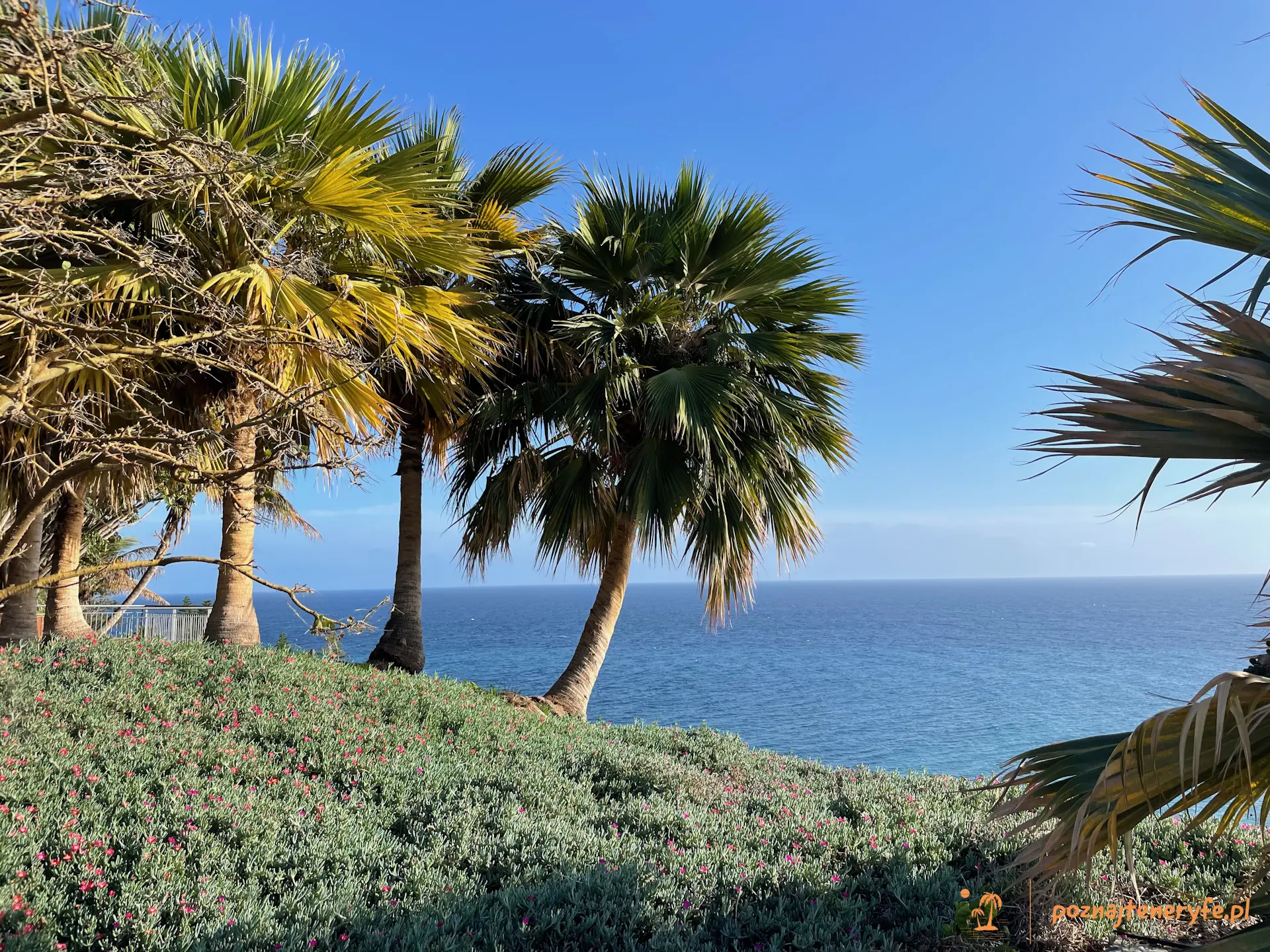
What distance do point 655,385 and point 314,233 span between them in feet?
12.2

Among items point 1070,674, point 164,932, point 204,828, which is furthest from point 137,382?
point 1070,674

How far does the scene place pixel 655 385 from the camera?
28.8ft

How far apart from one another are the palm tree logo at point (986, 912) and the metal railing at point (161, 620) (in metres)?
13.6

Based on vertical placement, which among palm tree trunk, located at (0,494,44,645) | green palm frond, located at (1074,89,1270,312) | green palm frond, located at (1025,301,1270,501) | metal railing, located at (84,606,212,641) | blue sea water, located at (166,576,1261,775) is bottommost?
blue sea water, located at (166,576,1261,775)

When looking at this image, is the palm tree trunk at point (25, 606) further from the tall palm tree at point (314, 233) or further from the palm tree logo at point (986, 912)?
the palm tree logo at point (986, 912)

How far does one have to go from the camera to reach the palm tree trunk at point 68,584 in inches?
342

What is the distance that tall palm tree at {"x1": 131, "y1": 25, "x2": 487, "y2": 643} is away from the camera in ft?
20.6

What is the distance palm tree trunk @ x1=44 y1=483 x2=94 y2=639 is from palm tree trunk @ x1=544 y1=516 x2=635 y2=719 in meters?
5.35

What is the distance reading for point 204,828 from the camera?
448 centimetres

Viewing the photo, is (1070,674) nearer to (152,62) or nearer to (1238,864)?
(1238,864)

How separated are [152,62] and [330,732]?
5.58 m

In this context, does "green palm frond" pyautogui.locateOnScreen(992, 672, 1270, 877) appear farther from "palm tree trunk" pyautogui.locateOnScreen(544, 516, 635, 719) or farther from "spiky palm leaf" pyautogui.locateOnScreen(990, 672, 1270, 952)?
"palm tree trunk" pyautogui.locateOnScreen(544, 516, 635, 719)

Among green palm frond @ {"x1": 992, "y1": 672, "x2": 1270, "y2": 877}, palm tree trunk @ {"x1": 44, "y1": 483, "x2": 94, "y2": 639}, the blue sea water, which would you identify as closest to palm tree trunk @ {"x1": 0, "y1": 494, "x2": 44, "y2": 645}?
palm tree trunk @ {"x1": 44, "y1": 483, "x2": 94, "y2": 639}

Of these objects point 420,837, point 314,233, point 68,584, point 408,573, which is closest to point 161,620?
point 68,584
